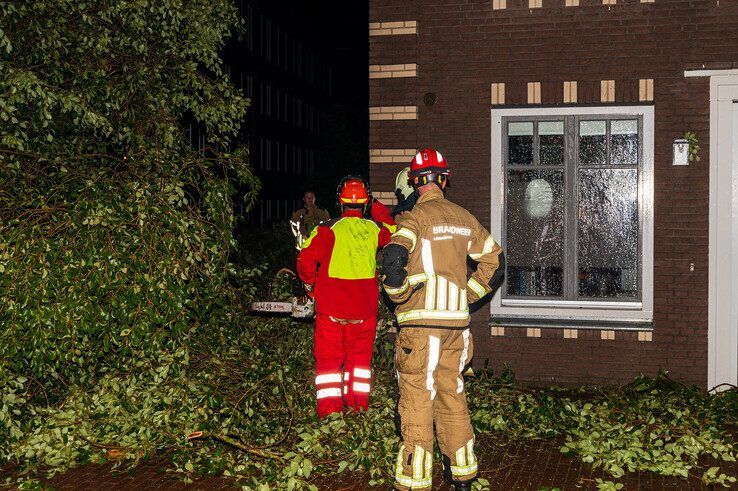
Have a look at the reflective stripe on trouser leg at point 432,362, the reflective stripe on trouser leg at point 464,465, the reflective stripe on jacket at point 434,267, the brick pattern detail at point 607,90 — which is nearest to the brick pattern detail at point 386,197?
the brick pattern detail at point 607,90

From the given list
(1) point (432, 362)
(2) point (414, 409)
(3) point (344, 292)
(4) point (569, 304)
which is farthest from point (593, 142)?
(2) point (414, 409)

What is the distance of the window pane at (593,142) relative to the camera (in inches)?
373

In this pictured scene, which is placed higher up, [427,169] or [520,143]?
[520,143]

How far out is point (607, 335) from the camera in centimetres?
933

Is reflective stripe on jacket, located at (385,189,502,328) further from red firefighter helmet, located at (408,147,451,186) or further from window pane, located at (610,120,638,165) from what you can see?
window pane, located at (610,120,638,165)

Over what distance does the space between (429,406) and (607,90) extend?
474 centimetres

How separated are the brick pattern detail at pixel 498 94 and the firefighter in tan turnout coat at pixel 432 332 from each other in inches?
144

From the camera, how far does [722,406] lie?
27.0 ft

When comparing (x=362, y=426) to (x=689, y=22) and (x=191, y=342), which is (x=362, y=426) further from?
(x=689, y=22)

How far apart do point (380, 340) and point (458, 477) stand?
11.1 ft

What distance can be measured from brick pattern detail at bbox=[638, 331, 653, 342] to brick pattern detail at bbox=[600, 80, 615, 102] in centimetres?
239

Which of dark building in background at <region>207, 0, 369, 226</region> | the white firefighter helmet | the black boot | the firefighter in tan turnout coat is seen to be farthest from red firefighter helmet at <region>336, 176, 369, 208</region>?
dark building in background at <region>207, 0, 369, 226</region>

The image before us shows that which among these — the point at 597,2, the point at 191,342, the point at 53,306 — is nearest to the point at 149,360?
the point at 191,342

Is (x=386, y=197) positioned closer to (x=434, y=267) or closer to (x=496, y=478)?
(x=434, y=267)
